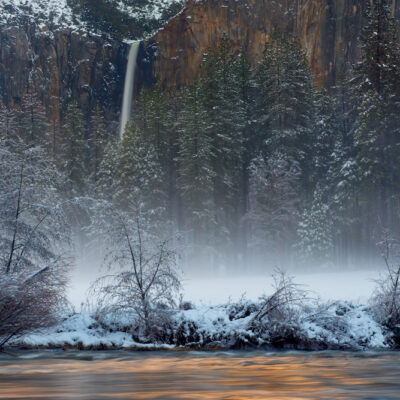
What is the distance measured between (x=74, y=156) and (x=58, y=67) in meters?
26.4

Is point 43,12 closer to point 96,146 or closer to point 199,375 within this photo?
point 96,146

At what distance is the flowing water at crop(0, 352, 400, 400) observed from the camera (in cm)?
977

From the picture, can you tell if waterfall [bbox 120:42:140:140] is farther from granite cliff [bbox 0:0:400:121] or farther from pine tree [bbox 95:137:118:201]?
pine tree [bbox 95:137:118:201]

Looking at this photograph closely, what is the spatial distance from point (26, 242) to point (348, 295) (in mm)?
12517

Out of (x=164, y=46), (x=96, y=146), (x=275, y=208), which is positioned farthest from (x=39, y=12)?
(x=275, y=208)

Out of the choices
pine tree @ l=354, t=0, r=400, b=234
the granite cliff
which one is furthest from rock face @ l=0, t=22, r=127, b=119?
pine tree @ l=354, t=0, r=400, b=234

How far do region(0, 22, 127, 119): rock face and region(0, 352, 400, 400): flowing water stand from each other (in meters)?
52.4

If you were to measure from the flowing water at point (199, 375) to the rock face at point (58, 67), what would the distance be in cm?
5245

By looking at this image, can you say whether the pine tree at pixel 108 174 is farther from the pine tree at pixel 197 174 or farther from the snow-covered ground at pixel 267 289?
the snow-covered ground at pixel 267 289

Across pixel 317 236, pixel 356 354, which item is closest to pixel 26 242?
pixel 356 354

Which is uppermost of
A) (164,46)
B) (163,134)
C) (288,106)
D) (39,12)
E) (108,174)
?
(39,12)

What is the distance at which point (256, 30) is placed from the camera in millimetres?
60594

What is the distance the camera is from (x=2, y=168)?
17812mm

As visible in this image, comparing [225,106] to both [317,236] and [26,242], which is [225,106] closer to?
[317,236]
